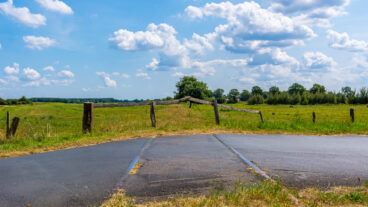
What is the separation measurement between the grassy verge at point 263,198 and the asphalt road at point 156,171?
0.27 m

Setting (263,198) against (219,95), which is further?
(219,95)

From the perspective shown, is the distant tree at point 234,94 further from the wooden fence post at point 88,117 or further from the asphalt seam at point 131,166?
the asphalt seam at point 131,166

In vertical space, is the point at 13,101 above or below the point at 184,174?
above

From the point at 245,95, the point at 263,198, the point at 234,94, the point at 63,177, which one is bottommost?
the point at 63,177

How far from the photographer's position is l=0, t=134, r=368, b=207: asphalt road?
3.75 meters

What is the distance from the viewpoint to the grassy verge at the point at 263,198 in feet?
10.6

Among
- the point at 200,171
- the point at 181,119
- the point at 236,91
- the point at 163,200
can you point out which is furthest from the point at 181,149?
the point at 236,91

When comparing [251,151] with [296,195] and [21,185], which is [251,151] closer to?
[296,195]

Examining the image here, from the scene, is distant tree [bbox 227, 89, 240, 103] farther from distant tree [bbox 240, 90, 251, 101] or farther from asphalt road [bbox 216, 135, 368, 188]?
asphalt road [bbox 216, 135, 368, 188]

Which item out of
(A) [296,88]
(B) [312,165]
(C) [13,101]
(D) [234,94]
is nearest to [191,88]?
(C) [13,101]

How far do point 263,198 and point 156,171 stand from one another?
2.06m

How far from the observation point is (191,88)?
72312 millimetres

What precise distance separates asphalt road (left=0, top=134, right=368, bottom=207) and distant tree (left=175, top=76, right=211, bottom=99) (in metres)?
64.0

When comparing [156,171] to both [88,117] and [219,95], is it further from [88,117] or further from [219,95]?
[219,95]
